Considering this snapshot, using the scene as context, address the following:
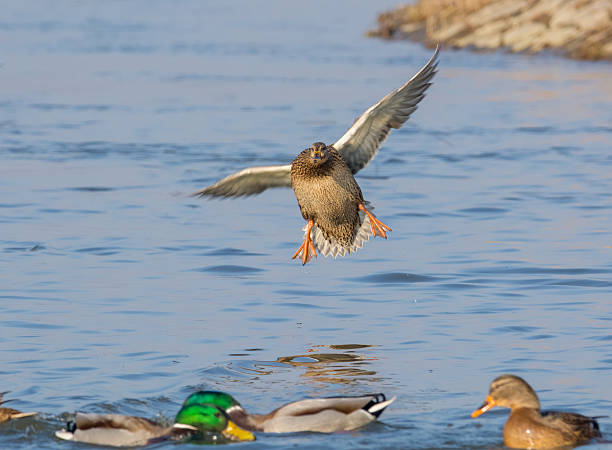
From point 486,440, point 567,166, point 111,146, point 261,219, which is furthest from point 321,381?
point 111,146

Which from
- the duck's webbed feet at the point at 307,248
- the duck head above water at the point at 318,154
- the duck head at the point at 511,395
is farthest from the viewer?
the duck's webbed feet at the point at 307,248

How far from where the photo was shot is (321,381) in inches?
340

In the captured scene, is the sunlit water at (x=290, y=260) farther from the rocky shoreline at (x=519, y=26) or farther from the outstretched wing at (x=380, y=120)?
the rocky shoreline at (x=519, y=26)

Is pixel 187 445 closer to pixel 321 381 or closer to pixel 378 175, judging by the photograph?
pixel 321 381

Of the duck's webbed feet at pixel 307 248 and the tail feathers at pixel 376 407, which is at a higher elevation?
the duck's webbed feet at pixel 307 248

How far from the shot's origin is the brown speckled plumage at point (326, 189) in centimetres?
1108

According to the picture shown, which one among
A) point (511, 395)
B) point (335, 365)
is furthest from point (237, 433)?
point (335, 365)

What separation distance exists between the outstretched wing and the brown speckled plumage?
29 cm

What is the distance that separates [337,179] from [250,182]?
88 cm

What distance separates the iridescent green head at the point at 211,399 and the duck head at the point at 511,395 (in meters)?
1.43

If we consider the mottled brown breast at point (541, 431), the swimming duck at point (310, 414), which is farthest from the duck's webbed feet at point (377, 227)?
the mottled brown breast at point (541, 431)

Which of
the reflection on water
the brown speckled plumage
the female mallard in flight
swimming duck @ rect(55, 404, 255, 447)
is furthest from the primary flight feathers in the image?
swimming duck @ rect(55, 404, 255, 447)

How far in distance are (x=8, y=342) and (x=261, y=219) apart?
590 centimetres

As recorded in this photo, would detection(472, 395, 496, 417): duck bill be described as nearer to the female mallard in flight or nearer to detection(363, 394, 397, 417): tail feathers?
detection(363, 394, 397, 417): tail feathers
